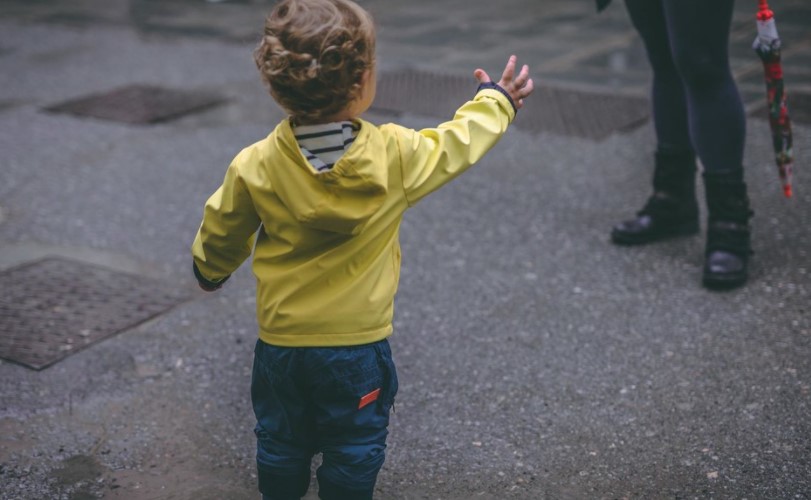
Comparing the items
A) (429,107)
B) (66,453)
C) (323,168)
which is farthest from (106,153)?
(323,168)

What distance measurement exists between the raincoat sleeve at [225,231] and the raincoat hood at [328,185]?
9 cm

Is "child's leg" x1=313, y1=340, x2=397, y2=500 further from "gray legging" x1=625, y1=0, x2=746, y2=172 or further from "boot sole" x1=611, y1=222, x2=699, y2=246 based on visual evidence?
"boot sole" x1=611, y1=222, x2=699, y2=246

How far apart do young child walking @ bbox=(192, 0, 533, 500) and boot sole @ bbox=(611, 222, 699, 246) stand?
68.8 inches

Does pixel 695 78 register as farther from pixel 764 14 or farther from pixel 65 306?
pixel 65 306

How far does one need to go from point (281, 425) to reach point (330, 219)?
1.46 ft

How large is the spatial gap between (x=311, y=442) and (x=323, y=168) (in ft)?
1.89

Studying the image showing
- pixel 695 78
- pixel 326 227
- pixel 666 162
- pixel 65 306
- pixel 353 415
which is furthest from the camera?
pixel 666 162

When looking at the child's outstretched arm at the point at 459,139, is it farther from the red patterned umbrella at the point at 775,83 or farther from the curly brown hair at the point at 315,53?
the red patterned umbrella at the point at 775,83

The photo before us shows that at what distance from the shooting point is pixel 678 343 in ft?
9.84

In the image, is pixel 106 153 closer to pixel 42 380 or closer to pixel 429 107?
pixel 429 107

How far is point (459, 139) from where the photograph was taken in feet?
6.43

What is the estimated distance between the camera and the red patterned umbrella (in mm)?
3098

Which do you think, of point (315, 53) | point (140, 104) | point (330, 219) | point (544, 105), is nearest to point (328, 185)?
point (330, 219)

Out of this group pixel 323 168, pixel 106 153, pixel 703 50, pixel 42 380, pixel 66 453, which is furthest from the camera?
pixel 106 153
